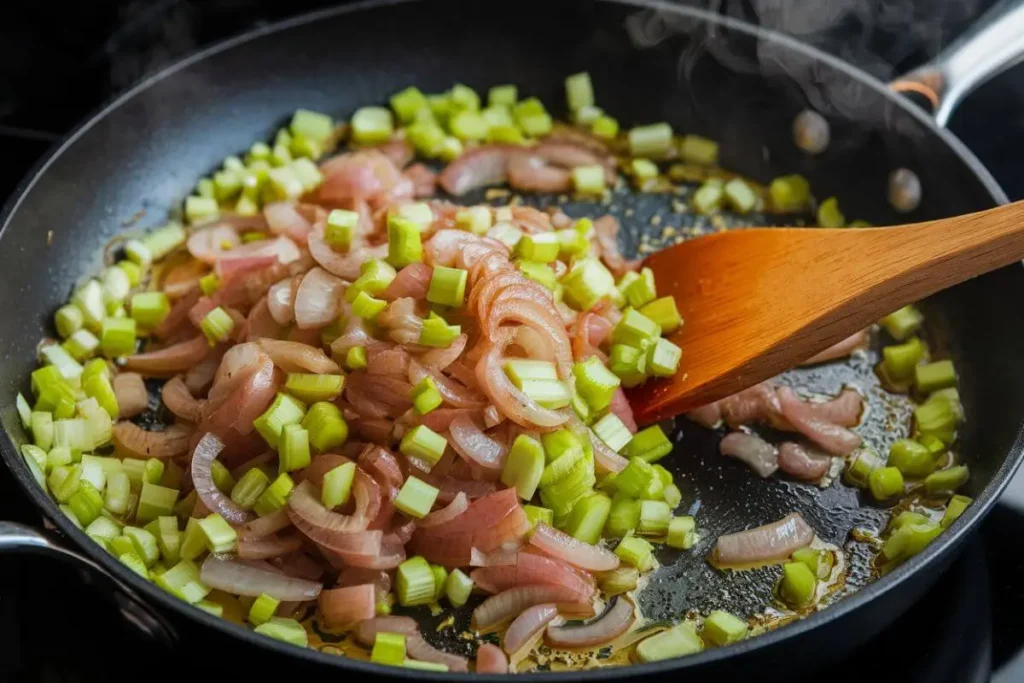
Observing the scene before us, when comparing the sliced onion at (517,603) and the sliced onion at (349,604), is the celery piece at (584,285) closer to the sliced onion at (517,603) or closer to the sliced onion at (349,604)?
the sliced onion at (517,603)

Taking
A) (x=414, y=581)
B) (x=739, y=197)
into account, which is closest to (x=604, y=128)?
(x=739, y=197)

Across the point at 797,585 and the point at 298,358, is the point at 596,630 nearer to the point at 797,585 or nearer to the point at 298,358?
the point at 797,585

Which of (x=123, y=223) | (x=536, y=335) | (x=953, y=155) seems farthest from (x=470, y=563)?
(x=953, y=155)

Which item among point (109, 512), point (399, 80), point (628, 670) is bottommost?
point (628, 670)

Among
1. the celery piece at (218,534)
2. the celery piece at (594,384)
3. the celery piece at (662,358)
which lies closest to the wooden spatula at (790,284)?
the celery piece at (662,358)

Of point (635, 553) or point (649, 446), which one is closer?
point (635, 553)

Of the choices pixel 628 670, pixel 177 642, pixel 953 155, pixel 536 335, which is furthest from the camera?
pixel 953 155

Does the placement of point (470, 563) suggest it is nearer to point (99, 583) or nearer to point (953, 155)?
point (99, 583)
